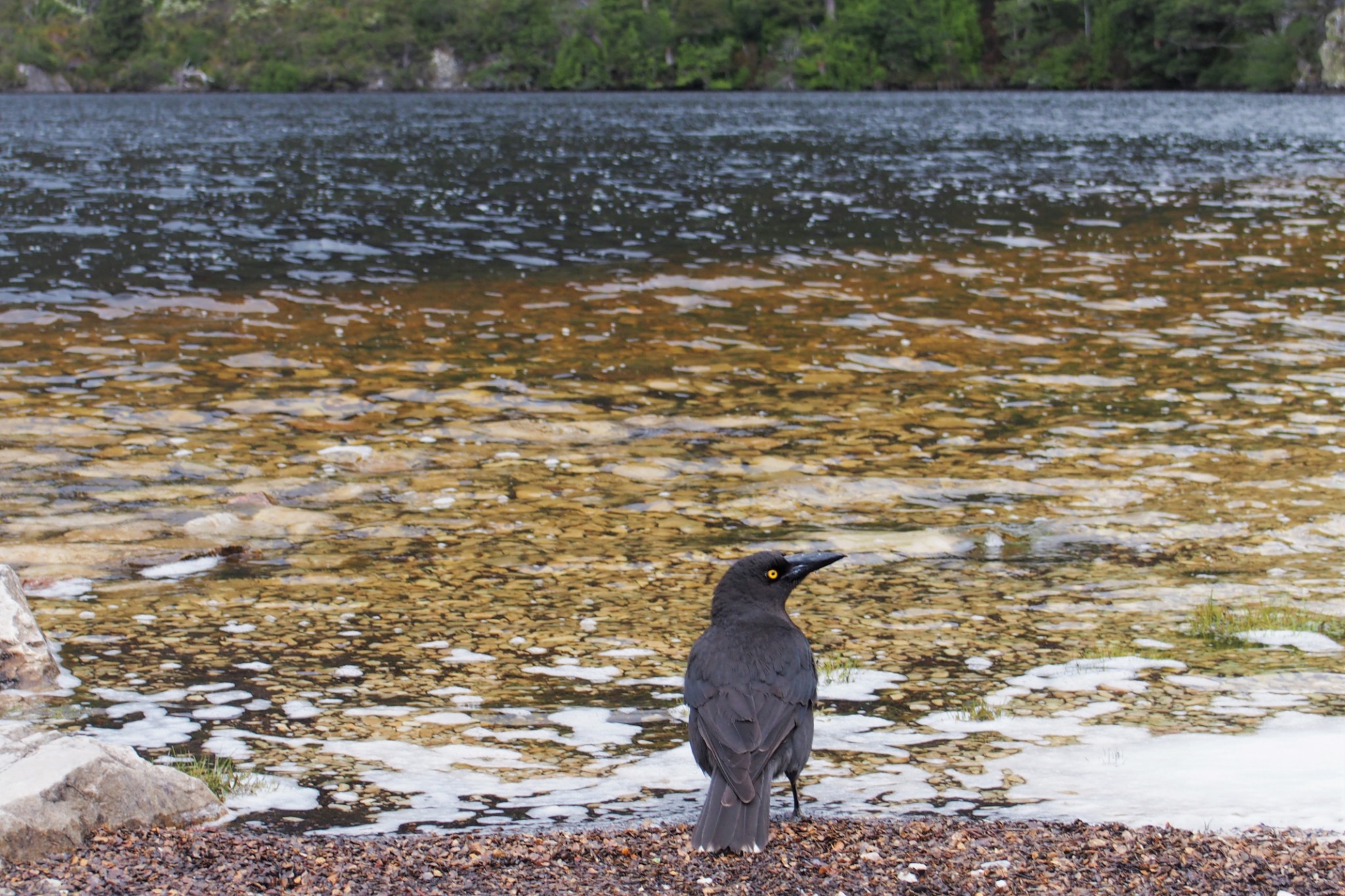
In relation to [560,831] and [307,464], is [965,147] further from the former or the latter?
[560,831]

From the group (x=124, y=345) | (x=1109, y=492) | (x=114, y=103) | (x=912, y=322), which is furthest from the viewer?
(x=114, y=103)

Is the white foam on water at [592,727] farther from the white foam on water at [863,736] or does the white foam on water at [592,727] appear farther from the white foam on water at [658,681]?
the white foam on water at [863,736]

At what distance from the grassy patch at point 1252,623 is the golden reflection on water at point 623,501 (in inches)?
7.4

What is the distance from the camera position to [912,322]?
20.0m

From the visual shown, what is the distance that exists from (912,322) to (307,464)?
35.0ft

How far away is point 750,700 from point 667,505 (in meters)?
5.84

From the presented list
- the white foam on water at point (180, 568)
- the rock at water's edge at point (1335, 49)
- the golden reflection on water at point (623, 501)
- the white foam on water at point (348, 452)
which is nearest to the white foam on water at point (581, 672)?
the golden reflection on water at point (623, 501)

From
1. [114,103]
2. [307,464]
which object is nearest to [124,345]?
[307,464]

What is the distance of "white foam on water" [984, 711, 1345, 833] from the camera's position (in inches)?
212

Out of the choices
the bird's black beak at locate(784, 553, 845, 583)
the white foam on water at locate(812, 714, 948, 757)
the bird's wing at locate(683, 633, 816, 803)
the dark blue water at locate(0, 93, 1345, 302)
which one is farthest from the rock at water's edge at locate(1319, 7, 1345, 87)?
the bird's wing at locate(683, 633, 816, 803)

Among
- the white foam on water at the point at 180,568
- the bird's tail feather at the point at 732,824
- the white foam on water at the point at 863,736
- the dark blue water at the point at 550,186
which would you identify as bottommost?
the white foam on water at the point at 863,736

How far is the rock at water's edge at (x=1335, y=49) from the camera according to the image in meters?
137

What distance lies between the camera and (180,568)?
9.46 meters

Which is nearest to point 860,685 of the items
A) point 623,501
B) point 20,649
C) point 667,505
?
point 667,505
